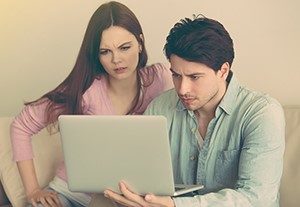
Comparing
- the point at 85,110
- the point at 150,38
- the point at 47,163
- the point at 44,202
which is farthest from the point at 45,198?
the point at 150,38

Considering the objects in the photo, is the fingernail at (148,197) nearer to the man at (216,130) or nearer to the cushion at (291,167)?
the man at (216,130)

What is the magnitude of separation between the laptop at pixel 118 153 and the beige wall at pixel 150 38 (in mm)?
827

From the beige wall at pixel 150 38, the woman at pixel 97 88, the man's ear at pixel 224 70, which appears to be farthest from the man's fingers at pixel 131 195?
the beige wall at pixel 150 38

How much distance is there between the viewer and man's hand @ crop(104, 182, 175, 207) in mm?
1381

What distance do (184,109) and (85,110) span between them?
15.8 inches

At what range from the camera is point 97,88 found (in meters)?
1.94

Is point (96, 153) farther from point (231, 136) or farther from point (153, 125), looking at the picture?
point (231, 136)

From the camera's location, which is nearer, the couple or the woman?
the couple

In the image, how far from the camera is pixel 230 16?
216 centimetres

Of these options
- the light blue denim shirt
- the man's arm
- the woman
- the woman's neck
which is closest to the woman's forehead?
the woman

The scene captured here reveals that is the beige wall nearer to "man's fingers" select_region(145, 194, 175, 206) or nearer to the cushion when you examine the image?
the cushion

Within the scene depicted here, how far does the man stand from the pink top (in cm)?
26

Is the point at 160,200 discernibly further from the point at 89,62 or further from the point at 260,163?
the point at 89,62

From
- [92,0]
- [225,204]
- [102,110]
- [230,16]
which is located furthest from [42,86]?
[225,204]
